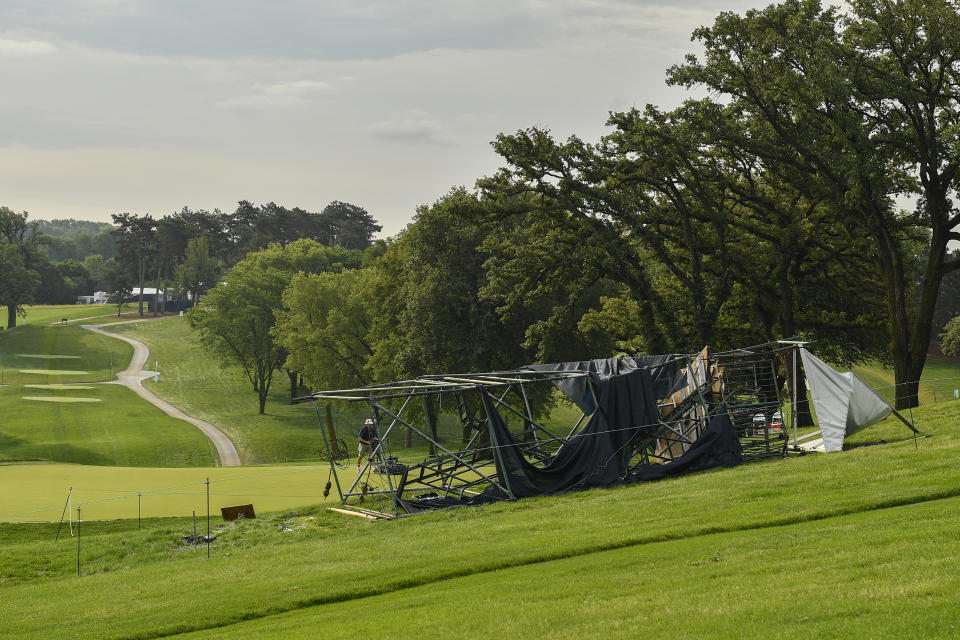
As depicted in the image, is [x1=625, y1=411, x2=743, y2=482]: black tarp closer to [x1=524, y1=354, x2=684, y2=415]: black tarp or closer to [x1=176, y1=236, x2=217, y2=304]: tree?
[x1=524, y1=354, x2=684, y2=415]: black tarp

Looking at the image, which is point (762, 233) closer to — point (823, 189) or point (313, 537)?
point (823, 189)

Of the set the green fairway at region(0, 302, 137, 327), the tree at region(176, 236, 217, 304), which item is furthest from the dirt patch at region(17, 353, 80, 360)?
the tree at region(176, 236, 217, 304)

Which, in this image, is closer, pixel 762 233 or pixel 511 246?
pixel 762 233

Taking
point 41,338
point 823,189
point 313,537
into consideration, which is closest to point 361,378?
point 823,189

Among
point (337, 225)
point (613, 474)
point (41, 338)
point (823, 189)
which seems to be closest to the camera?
point (613, 474)

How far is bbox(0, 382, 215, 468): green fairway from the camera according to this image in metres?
56.2

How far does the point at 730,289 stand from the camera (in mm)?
37406

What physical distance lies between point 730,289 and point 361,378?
31769mm

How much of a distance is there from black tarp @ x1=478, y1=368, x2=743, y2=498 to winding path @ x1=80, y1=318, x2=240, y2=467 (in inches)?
1419

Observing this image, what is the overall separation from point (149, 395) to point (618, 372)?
64968mm

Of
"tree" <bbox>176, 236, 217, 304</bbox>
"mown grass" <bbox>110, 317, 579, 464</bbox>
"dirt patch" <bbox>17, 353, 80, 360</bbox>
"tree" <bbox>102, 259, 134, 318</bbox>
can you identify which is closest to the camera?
"mown grass" <bbox>110, 317, 579, 464</bbox>

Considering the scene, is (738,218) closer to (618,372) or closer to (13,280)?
(618,372)

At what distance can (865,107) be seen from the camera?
32406 millimetres

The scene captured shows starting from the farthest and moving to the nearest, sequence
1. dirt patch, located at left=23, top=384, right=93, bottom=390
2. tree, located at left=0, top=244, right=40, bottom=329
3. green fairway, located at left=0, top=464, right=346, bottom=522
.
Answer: tree, located at left=0, top=244, right=40, bottom=329 → dirt patch, located at left=23, top=384, right=93, bottom=390 → green fairway, located at left=0, top=464, right=346, bottom=522
